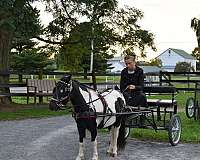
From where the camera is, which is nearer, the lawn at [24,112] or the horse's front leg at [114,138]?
the horse's front leg at [114,138]

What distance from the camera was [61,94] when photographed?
751cm

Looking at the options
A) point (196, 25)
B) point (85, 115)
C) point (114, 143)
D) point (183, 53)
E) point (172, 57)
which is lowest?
point (114, 143)

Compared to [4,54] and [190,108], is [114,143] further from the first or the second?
[4,54]

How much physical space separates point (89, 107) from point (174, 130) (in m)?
3.08

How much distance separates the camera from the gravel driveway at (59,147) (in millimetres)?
8516

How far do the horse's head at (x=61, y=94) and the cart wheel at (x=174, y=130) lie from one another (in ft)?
10.5

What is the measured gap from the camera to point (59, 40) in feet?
71.3

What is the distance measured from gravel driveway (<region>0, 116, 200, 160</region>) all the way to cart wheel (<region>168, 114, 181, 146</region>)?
0.16 m

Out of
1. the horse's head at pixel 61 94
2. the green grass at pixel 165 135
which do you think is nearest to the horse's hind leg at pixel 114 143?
the horse's head at pixel 61 94

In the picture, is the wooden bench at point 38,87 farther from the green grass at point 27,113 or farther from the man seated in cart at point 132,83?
the man seated in cart at point 132,83

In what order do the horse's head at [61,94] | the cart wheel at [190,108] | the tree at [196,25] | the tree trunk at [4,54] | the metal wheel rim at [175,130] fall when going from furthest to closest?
the tree at [196,25]
the tree trunk at [4,54]
the cart wheel at [190,108]
the metal wheel rim at [175,130]
the horse's head at [61,94]

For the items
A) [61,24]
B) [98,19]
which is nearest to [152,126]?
[98,19]

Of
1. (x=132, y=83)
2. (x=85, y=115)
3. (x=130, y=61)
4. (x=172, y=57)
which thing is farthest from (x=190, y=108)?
(x=172, y=57)

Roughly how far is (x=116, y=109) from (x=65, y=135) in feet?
10.2
